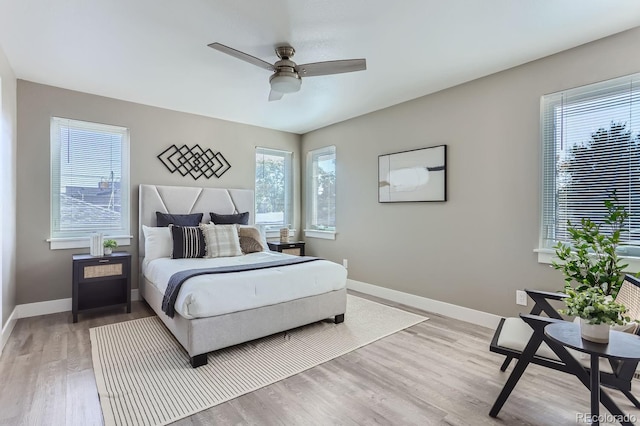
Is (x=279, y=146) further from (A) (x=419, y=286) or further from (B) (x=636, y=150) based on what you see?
(B) (x=636, y=150)

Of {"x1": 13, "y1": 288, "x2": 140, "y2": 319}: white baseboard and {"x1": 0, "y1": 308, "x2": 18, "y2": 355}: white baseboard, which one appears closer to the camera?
{"x1": 0, "y1": 308, "x2": 18, "y2": 355}: white baseboard

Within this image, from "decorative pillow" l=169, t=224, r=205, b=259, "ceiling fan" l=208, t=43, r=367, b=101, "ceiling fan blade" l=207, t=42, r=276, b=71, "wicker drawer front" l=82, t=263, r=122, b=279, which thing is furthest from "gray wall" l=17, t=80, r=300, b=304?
"ceiling fan blade" l=207, t=42, r=276, b=71

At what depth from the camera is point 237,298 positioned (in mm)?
2707

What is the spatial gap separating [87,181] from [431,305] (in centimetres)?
457

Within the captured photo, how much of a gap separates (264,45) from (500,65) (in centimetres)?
229

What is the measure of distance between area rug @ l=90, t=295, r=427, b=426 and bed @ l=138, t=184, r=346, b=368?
0.14m

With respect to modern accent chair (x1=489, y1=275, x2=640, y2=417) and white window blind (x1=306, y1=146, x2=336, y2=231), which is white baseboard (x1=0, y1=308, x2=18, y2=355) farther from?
white window blind (x1=306, y1=146, x2=336, y2=231)

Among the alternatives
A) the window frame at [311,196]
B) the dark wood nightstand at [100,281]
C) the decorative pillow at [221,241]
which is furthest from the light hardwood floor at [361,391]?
the window frame at [311,196]

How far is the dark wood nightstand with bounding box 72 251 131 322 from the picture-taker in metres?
3.49

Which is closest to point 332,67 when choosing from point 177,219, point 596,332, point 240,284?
point 240,284

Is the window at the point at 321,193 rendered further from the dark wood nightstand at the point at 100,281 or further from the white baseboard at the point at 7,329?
the white baseboard at the point at 7,329

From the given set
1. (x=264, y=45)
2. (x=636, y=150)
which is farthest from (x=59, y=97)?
(x=636, y=150)

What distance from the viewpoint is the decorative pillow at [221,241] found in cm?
391

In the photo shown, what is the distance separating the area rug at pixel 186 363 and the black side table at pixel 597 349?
1662mm
